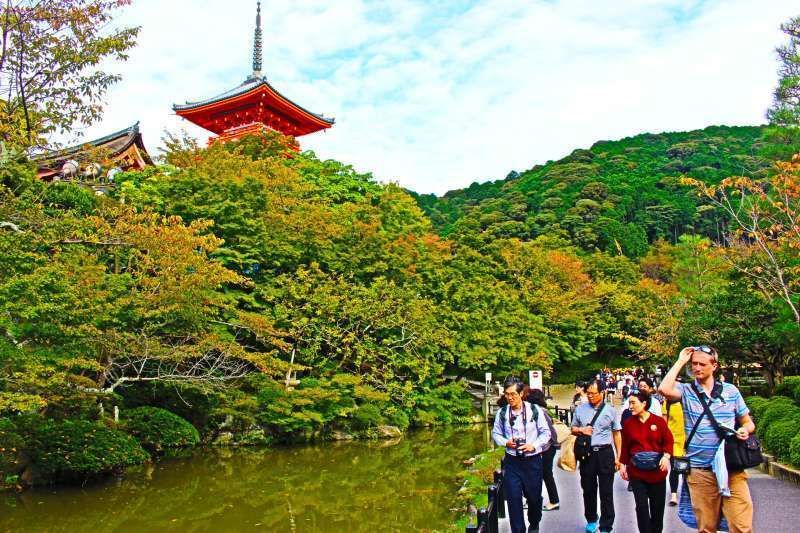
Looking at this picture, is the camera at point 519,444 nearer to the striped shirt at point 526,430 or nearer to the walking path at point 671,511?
the striped shirt at point 526,430

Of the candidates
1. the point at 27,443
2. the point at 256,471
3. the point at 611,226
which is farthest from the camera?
the point at 611,226

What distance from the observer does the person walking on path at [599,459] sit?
6176mm

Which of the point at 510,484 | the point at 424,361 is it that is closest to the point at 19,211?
the point at 510,484

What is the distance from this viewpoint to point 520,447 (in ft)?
18.5

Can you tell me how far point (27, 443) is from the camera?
472 inches

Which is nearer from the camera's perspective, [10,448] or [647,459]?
[647,459]

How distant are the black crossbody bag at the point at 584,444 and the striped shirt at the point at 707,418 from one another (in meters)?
1.97

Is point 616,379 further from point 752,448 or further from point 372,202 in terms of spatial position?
point 752,448

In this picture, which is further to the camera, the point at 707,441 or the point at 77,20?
the point at 77,20

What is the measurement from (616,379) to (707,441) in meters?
31.4

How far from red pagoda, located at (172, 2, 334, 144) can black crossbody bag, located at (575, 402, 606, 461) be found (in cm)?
2939

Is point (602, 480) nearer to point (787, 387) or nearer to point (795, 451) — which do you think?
point (795, 451)

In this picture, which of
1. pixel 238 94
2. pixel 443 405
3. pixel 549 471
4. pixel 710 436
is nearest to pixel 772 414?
pixel 549 471

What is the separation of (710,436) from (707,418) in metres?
0.11
